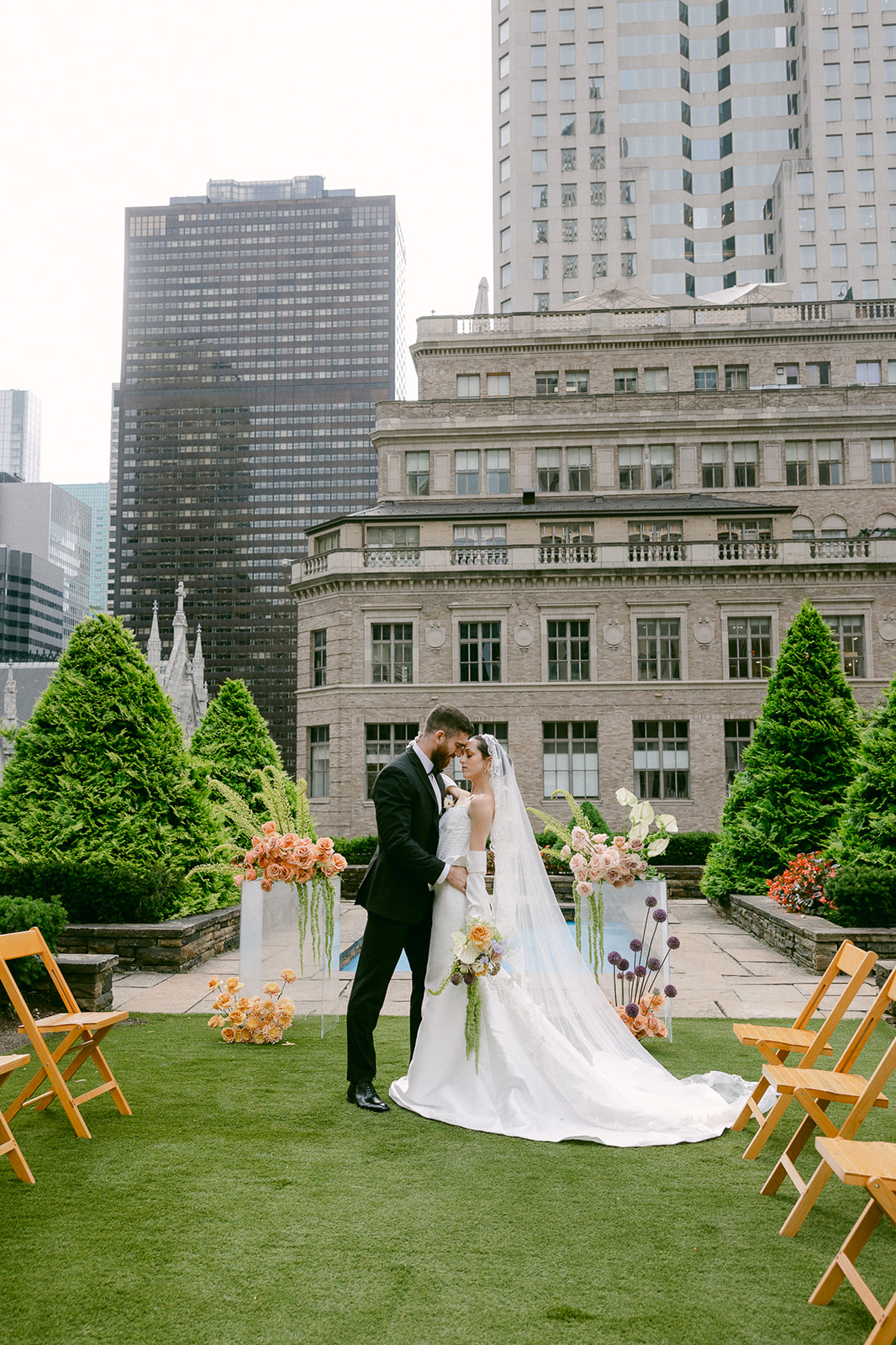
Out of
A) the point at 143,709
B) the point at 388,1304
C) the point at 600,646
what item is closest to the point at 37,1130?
the point at 388,1304

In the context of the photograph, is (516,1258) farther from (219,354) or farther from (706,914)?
(219,354)

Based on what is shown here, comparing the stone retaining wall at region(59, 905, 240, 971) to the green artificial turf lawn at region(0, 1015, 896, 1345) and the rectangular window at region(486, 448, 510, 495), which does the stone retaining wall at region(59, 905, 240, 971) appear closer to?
the green artificial turf lawn at region(0, 1015, 896, 1345)

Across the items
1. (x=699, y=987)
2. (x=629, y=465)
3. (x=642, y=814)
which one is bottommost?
(x=699, y=987)

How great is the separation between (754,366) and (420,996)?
129ft

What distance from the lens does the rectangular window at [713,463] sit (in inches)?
1502

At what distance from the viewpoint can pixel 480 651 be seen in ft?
108

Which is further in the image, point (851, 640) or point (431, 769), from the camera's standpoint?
point (851, 640)

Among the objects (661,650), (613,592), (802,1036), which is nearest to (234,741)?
(802,1036)

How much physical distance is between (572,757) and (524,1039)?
86.8ft

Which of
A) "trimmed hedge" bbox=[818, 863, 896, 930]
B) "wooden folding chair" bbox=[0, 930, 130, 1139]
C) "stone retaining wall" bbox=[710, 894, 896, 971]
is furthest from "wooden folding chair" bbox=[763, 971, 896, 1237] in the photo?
"trimmed hedge" bbox=[818, 863, 896, 930]

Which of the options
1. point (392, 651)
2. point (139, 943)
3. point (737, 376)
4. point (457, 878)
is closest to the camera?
point (457, 878)

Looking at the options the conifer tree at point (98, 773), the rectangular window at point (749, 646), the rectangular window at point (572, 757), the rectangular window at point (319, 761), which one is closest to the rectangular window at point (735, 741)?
the rectangular window at point (749, 646)

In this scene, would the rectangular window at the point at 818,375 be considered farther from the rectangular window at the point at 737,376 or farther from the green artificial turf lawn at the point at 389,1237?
the green artificial turf lawn at the point at 389,1237

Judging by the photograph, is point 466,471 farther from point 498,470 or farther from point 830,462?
point 830,462
